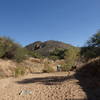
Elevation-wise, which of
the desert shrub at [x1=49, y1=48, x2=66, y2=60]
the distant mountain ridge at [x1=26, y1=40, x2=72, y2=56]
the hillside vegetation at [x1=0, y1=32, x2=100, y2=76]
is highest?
the distant mountain ridge at [x1=26, y1=40, x2=72, y2=56]

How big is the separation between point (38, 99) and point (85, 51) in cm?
1387

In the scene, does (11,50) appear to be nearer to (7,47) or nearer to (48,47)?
(7,47)

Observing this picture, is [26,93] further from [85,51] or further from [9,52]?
[9,52]

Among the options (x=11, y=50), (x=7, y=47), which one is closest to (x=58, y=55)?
(x=11, y=50)

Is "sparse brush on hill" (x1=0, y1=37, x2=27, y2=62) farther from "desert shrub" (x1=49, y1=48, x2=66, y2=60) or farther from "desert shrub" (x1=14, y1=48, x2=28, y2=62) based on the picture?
"desert shrub" (x1=49, y1=48, x2=66, y2=60)

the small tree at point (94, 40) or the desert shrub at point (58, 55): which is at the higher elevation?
the desert shrub at point (58, 55)

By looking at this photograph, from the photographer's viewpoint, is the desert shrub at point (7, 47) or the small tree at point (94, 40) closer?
the small tree at point (94, 40)

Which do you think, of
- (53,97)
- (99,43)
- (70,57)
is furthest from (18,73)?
(53,97)

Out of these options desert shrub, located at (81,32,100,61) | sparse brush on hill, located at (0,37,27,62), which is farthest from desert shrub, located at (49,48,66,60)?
desert shrub, located at (81,32,100,61)

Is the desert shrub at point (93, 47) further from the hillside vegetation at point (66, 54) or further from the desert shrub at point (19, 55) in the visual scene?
the desert shrub at point (19, 55)

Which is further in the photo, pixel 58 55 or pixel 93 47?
pixel 58 55

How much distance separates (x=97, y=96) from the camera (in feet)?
27.9

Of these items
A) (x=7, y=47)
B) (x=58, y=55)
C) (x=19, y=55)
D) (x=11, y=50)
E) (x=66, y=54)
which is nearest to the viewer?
(x=66, y=54)

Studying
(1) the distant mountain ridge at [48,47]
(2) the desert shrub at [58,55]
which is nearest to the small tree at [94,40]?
(2) the desert shrub at [58,55]
